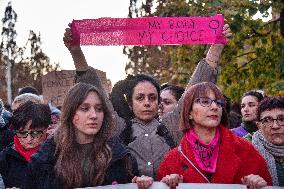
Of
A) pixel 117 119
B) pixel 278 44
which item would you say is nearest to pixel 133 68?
pixel 278 44

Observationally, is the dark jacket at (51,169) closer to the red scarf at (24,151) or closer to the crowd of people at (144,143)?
the crowd of people at (144,143)

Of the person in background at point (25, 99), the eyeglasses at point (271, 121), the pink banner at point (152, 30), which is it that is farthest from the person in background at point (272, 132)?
the person in background at point (25, 99)

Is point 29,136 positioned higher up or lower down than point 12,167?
higher up

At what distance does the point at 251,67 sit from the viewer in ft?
43.7

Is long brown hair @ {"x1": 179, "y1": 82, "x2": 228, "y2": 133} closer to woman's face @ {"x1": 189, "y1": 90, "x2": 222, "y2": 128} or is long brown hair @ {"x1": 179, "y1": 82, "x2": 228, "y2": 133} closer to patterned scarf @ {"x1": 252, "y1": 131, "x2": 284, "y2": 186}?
woman's face @ {"x1": 189, "y1": 90, "x2": 222, "y2": 128}

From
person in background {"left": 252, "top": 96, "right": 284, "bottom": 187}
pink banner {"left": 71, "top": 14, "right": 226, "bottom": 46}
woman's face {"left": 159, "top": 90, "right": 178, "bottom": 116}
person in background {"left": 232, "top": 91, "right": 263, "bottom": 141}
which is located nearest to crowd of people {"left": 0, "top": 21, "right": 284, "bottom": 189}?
person in background {"left": 252, "top": 96, "right": 284, "bottom": 187}

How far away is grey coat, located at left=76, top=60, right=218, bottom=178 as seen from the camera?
4.66 metres

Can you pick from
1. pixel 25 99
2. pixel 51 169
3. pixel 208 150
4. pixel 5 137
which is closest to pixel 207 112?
pixel 208 150

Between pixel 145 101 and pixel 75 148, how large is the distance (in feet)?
2.82

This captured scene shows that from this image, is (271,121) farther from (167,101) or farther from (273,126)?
(167,101)

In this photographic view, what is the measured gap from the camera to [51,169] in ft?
13.8

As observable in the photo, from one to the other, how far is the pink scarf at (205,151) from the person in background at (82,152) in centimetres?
42

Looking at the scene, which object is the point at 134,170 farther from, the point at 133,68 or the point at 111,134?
the point at 133,68

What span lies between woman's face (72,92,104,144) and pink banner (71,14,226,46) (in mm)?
847
